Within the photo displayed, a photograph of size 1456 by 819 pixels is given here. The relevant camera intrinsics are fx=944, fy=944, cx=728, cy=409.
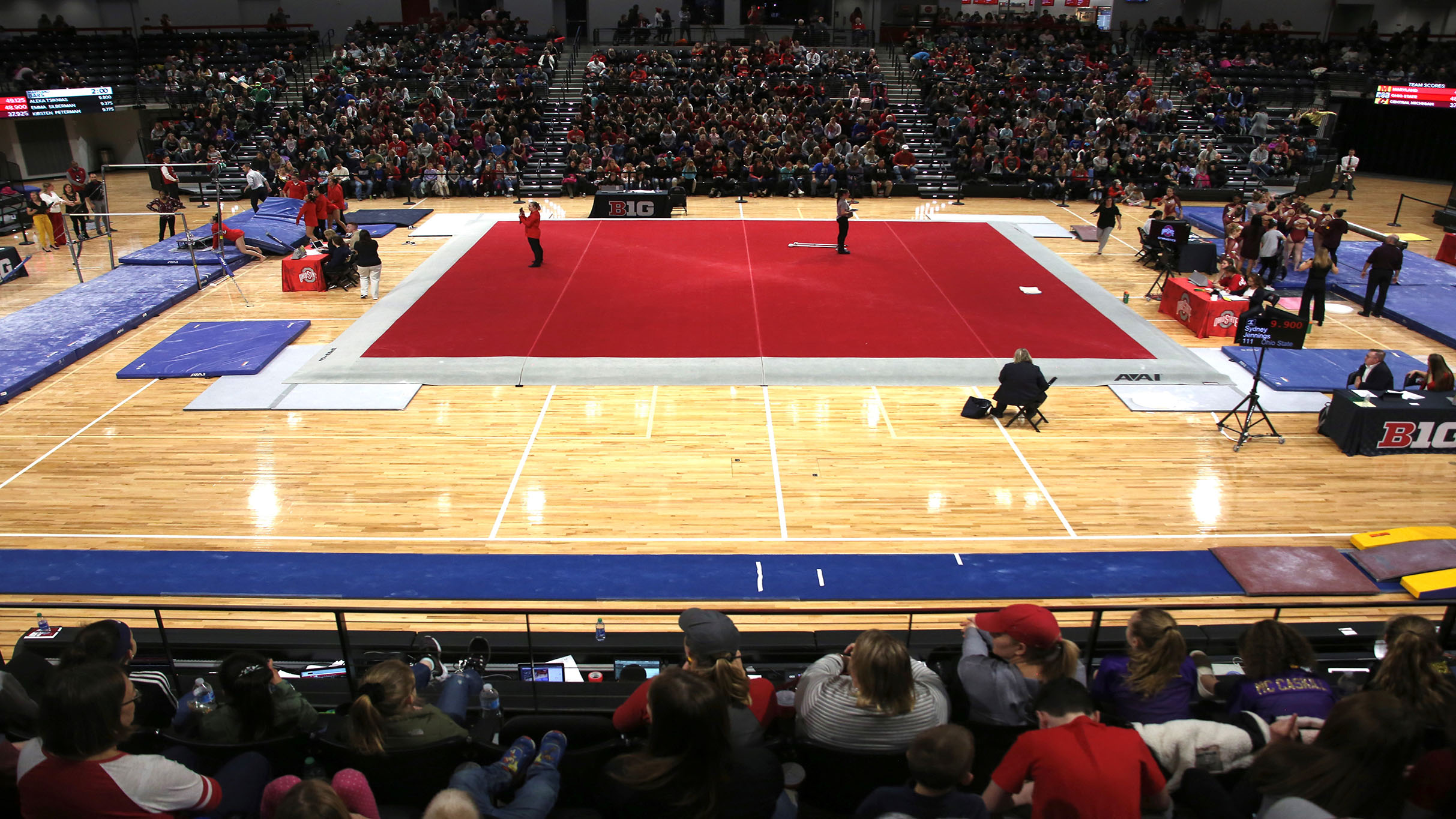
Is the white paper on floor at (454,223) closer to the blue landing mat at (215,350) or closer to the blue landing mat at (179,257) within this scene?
the blue landing mat at (179,257)

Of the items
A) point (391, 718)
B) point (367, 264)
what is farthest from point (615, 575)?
point (367, 264)

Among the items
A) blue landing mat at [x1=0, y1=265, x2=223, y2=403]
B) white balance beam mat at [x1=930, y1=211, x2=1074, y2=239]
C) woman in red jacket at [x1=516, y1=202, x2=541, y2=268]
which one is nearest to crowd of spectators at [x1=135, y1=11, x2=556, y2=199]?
blue landing mat at [x1=0, y1=265, x2=223, y2=403]

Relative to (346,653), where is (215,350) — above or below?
below

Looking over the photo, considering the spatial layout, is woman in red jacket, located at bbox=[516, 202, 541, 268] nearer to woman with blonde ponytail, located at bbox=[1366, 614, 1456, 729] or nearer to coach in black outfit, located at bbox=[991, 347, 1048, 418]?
coach in black outfit, located at bbox=[991, 347, 1048, 418]

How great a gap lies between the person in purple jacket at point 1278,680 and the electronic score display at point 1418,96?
90.2 ft

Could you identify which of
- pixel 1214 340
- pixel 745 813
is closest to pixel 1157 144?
pixel 1214 340

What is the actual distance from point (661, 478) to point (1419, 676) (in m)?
6.90

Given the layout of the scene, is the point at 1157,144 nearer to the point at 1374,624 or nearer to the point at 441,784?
the point at 1374,624

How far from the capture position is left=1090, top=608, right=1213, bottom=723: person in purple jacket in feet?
14.8

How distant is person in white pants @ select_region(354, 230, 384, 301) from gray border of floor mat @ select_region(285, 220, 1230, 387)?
8.03ft

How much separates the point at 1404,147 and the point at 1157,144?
8761mm

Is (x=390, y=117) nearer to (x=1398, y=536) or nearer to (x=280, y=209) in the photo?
(x=280, y=209)

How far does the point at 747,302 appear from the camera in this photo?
52.4ft

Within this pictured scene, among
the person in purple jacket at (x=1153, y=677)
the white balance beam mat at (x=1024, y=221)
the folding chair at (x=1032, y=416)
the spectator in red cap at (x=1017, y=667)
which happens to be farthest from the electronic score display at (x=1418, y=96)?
the spectator in red cap at (x=1017, y=667)
